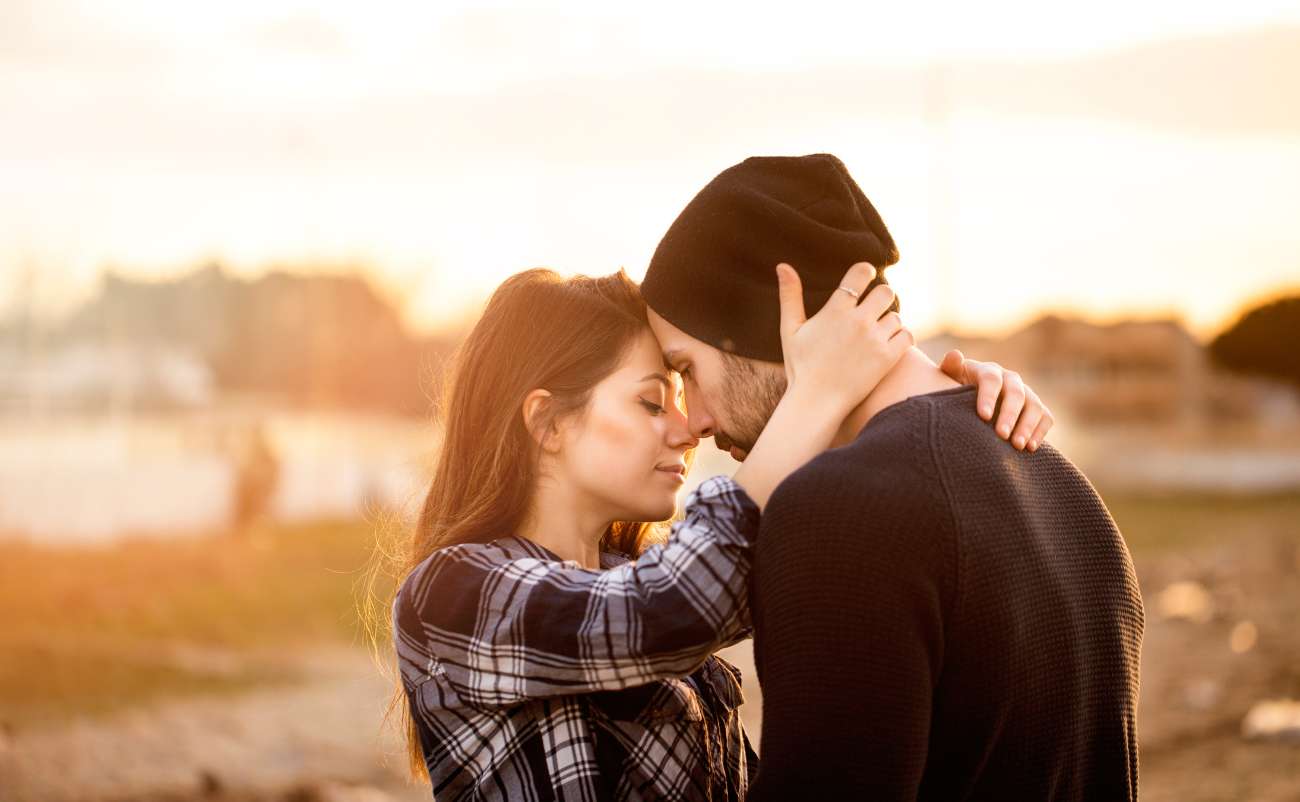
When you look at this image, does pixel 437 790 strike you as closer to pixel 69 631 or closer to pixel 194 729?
pixel 194 729

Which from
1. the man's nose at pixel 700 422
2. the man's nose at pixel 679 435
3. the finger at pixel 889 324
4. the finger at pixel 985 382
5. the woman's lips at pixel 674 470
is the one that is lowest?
the woman's lips at pixel 674 470

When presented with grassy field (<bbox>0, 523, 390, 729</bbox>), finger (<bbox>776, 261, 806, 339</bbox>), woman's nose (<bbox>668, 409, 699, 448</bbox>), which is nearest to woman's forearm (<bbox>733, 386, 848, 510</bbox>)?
finger (<bbox>776, 261, 806, 339</bbox>)

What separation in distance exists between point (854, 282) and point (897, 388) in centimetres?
20

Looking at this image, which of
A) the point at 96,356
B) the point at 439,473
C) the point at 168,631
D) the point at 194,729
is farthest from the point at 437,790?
the point at 96,356

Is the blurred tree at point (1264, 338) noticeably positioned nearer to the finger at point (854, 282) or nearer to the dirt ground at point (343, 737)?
the dirt ground at point (343, 737)

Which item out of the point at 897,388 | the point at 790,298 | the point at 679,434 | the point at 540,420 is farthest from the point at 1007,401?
the point at 540,420

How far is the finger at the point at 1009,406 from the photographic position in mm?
2135

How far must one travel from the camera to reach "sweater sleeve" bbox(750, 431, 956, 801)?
179cm

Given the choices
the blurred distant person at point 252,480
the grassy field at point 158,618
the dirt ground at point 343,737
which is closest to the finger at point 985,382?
the dirt ground at point 343,737

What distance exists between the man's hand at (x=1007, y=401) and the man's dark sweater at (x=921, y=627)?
0.40 ft

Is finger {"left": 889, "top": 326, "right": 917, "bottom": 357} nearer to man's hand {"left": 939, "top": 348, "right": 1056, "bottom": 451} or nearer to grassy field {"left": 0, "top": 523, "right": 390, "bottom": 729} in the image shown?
man's hand {"left": 939, "top": 348, "right": 1056, "bottom": 451}

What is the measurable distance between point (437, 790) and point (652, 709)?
47 cm

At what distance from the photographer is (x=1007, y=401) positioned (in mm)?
2209

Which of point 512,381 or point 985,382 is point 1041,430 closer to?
point 985,382
